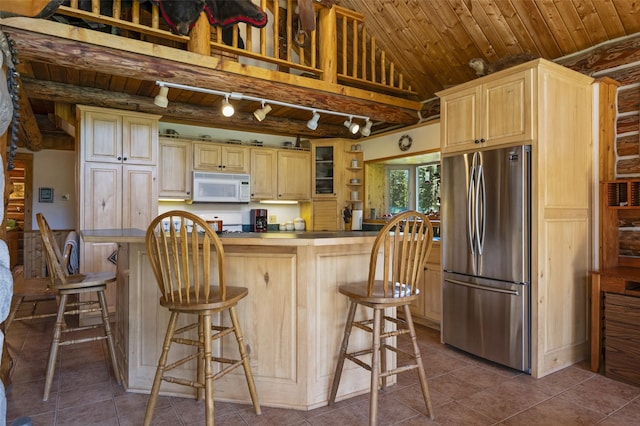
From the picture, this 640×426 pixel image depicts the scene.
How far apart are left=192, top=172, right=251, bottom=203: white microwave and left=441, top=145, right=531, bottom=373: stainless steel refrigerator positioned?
293cm

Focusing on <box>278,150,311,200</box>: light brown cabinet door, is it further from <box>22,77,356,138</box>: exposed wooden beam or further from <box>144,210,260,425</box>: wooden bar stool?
<box>144,210,260,425</box>: wooden bar stool

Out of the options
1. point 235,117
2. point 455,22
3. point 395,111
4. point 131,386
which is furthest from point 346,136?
point 131,386

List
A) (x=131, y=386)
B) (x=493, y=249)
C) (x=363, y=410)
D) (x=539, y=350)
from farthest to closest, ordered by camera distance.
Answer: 1. (x=493, y=249)
2. (x=539, y=350)
3. (x=131, y=386)
4. (x=363, y=410)

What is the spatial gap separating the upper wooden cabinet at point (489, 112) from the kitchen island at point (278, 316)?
144 cm

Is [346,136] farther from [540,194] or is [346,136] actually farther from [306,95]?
[540,194]

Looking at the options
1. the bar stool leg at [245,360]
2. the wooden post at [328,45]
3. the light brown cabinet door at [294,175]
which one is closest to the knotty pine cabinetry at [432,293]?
the wooden post at [328,45]

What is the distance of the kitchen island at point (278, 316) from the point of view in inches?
89.0

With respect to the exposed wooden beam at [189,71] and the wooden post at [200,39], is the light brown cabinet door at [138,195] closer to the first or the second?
the exposed wooden beam at [189,71]

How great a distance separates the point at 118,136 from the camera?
14.1 ft

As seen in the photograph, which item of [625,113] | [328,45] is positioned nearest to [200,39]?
[328,45]

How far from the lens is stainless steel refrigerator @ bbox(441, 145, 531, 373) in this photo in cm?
281

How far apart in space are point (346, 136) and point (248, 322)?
14.0 feet

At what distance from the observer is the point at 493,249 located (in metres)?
2.97

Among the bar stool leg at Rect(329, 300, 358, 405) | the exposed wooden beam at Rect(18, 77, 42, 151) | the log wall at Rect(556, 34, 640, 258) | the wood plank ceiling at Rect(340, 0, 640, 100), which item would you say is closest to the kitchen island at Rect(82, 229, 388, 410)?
the bar stool leg at Rect(329, 300, 358, 405)
